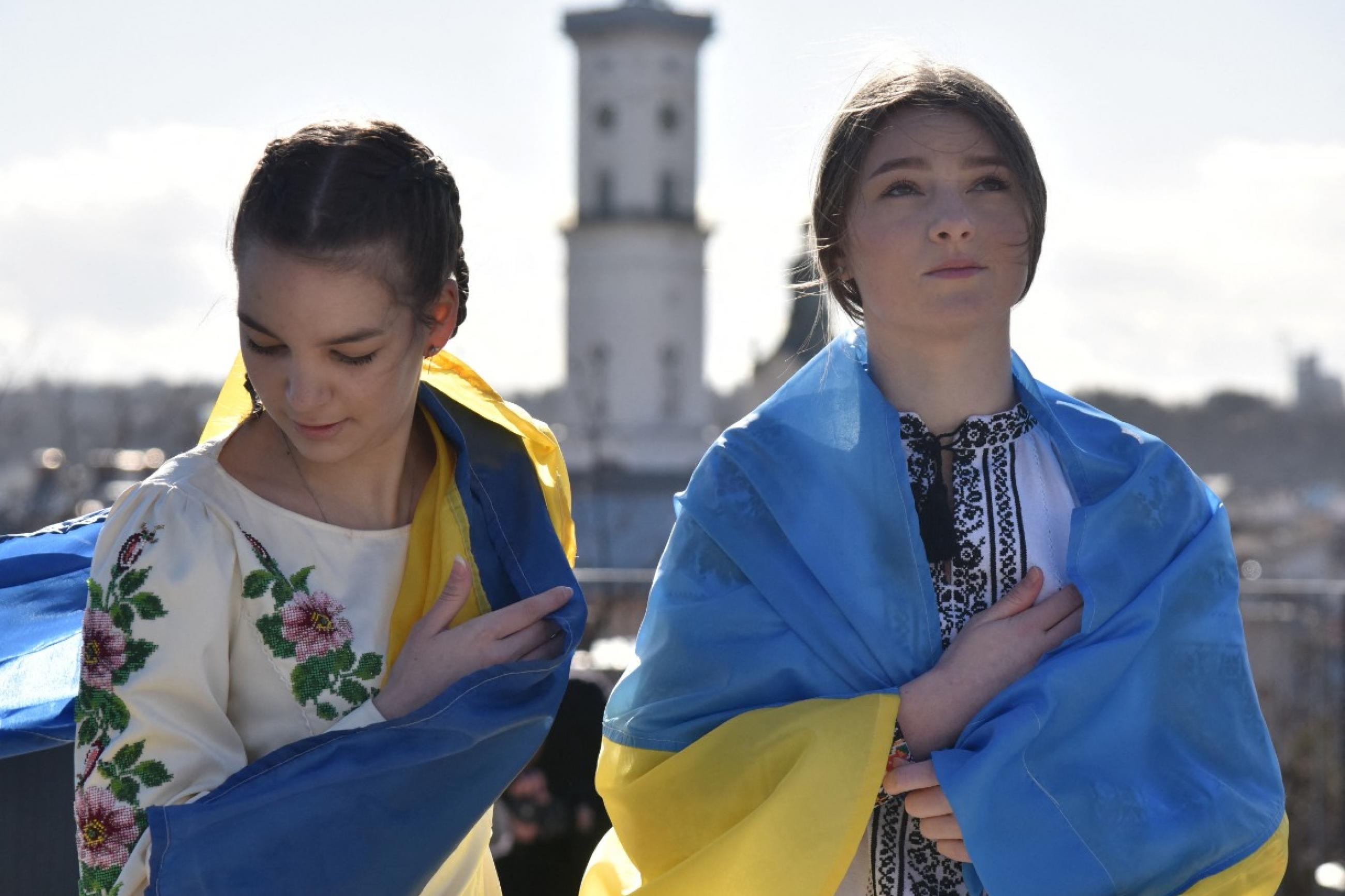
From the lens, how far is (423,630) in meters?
2.22

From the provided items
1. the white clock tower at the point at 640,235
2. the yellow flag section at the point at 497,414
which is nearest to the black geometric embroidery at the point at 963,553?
the yellow flag section at the point at 497,414

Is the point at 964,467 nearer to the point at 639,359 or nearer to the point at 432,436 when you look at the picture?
the point at 432,436

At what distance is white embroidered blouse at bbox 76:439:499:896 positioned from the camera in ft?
6.59

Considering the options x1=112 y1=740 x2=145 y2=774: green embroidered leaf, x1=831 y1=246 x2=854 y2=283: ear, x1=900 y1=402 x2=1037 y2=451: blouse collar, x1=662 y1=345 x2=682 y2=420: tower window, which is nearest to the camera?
x1=112 y1=740 x2=145 y2=774: green embroidered leaf

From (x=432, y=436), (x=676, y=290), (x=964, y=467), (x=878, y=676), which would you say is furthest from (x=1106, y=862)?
(x=676, y=290)

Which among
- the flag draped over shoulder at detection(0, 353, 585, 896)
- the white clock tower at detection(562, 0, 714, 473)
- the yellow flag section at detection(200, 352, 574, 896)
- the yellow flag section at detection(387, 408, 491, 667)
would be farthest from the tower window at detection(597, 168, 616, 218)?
the yellow flag section at detection(387, 408, 491, 667)

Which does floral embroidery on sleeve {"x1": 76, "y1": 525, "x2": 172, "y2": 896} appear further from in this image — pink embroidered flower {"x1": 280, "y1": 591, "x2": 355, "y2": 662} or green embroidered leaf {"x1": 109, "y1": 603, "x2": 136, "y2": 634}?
pink embroidered flower {"x1": 280, "y1": 591, "x2": 355, "y2": 662}

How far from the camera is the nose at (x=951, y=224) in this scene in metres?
2.45

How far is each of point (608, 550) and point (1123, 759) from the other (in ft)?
20.6

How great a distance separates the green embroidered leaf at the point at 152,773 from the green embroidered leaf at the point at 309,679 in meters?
0.21

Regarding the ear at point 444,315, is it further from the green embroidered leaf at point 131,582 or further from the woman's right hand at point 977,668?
the woman's right hand at point 977,668

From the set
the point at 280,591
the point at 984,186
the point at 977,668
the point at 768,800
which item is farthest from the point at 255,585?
the point at 984,186

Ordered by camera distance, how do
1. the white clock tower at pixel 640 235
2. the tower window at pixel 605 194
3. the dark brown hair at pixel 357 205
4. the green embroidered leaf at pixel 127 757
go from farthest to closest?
the tower window at pixel 605 194
the white clock tower at pixel 640 235
the dark brown hair at pixel 357 205
the green embroidered leaf at pixel 127 757

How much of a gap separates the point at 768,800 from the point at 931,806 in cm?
22
